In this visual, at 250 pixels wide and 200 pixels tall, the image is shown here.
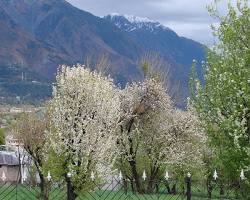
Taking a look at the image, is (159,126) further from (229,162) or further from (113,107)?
(229,162)

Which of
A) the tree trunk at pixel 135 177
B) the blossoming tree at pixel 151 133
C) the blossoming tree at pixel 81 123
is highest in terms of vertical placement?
the blossoming tree at pixel 81 123

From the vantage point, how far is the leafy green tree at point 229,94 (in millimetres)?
17422

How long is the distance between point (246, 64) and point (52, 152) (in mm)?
9725

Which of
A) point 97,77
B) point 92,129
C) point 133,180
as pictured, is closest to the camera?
point 92,129

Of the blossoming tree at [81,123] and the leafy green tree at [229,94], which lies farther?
the blossoming tree at [81,123]

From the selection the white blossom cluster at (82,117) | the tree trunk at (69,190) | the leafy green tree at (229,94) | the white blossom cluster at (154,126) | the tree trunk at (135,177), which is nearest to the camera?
the leafy green tree at (229,94)

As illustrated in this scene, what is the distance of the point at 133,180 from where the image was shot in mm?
38469

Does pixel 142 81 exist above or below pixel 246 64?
below

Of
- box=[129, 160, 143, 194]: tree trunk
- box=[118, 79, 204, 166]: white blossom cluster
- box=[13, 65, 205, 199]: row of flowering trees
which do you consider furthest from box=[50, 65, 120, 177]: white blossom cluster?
box=[129, 160, 143, 194]: tree trunk

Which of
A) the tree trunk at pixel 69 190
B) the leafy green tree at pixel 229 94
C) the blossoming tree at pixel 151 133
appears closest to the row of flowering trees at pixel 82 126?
the tree trunk at pixel 69 190

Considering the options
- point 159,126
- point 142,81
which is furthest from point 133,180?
point 142,81

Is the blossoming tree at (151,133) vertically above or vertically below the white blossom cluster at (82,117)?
below

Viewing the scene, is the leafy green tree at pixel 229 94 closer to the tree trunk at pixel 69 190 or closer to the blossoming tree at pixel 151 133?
the tree trunk at pixel 69 190

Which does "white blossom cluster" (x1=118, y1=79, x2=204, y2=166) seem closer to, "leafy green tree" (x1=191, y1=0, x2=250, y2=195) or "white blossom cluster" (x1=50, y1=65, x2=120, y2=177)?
"white blossom cluster" (x1=50, y1=65, x2=120, y2=177)
